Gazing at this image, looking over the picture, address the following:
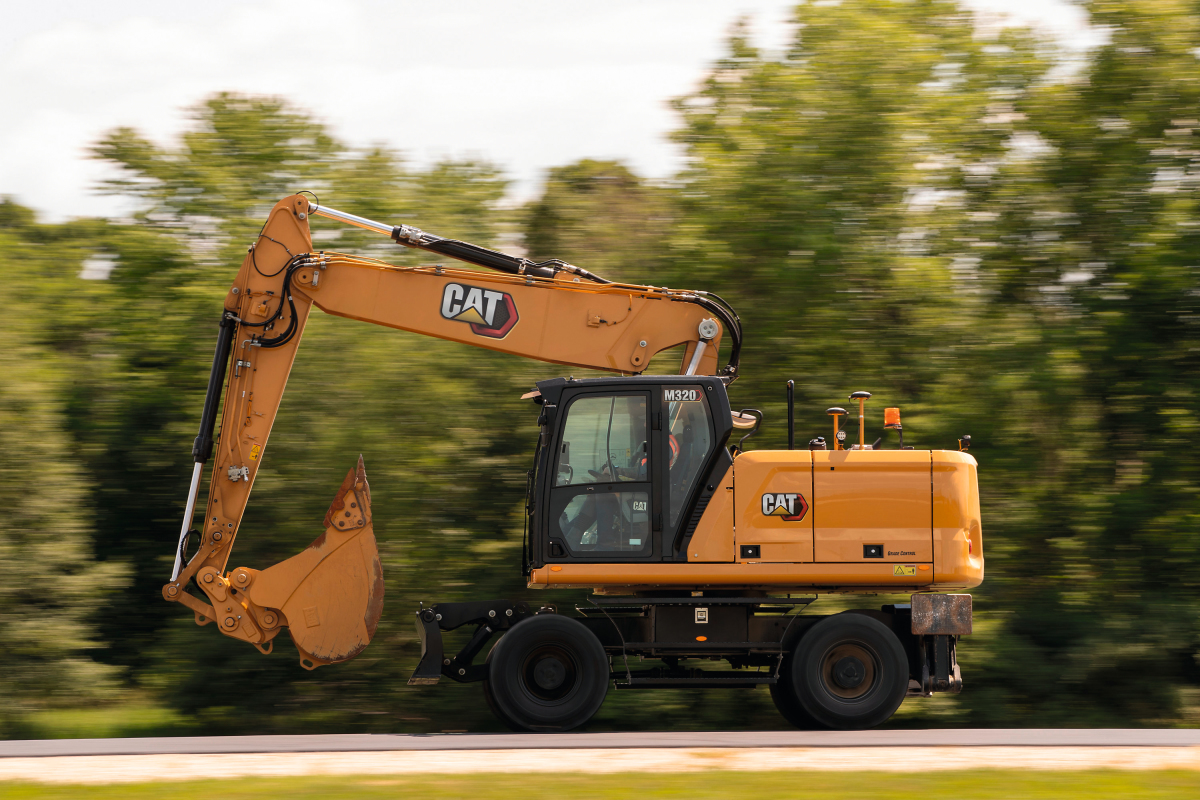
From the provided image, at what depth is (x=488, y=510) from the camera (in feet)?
42.1

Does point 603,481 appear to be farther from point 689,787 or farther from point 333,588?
point 689,787

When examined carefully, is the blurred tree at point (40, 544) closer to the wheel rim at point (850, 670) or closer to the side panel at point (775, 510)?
the side panel at point (775, 510)

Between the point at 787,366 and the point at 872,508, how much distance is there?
416cm

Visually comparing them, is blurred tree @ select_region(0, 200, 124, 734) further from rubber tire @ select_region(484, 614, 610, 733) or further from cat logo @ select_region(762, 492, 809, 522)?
cat logo @ select_region(762, 492, 809, 522)

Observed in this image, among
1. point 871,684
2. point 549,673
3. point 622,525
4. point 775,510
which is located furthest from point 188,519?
point 871,684

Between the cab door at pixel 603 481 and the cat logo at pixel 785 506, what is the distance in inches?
36.2

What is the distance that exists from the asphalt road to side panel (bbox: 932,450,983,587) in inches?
49.3

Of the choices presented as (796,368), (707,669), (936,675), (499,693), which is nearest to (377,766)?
(499,693)

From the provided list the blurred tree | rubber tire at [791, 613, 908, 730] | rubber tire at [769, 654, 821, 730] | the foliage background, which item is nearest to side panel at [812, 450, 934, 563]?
rubber tire at [791, 613, 908, 730]

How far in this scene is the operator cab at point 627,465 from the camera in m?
9.18

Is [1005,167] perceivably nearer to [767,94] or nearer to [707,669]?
[767,94]

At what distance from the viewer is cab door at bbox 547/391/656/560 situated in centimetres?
920

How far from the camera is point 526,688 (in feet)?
30.6

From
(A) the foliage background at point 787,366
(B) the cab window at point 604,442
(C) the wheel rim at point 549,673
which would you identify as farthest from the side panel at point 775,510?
(A) the foliage background at point 787,366
